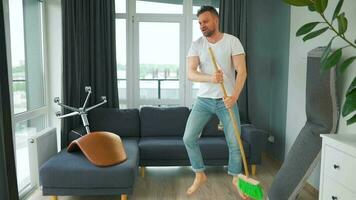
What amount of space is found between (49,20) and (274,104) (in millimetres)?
3312

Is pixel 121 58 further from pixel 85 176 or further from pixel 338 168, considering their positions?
pixel 338 168

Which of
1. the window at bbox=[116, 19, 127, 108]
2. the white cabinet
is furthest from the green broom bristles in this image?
the window at bbox=[116, 19, 127, 108]

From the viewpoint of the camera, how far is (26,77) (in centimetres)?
328

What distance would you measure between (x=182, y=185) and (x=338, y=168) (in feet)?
5.68

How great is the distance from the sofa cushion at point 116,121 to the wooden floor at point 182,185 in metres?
0.59

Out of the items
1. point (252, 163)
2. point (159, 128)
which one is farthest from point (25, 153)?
point (252, 163)

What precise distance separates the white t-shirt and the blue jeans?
0.08 meters

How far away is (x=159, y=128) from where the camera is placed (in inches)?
150

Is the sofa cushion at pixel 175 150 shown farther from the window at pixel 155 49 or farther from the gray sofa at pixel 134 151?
the window at pixel 155 49

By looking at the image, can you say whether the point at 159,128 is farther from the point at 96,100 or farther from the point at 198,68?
the point at 198,68

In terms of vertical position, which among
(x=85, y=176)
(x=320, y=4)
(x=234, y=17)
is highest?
(x=234, y=17)

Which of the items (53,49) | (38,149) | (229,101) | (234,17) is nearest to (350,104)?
(229,101)

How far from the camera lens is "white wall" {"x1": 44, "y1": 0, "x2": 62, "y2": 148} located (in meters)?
3.71

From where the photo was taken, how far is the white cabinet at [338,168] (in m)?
1.77
